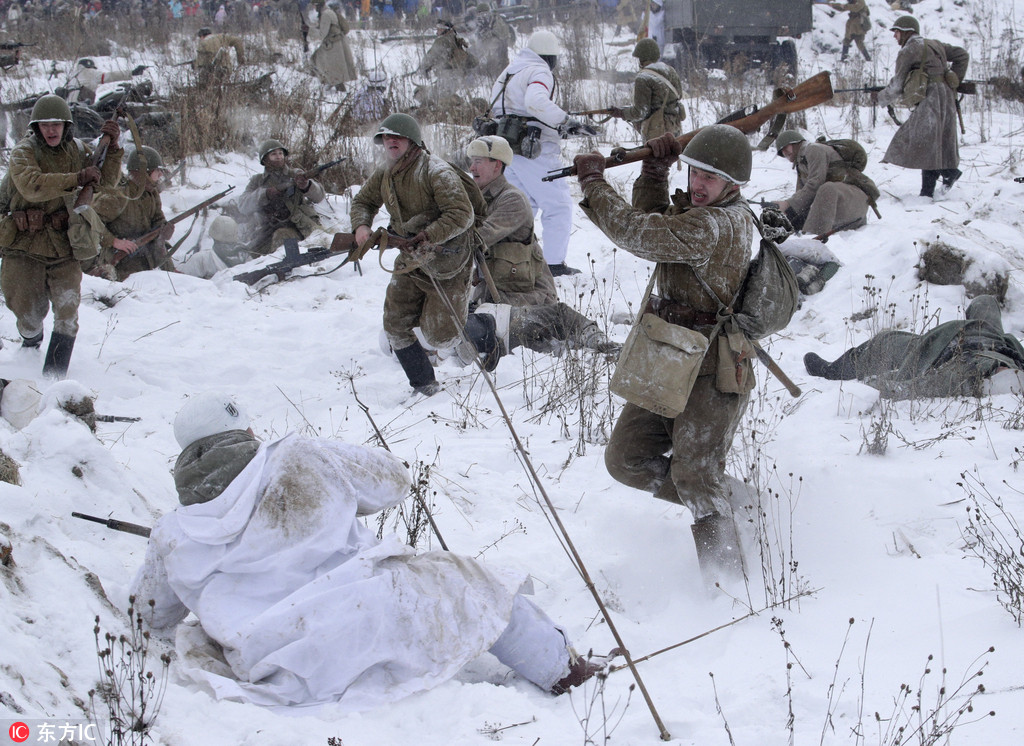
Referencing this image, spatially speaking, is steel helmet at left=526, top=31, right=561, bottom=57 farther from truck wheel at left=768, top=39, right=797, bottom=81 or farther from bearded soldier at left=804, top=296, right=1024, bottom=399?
truck wheel at left=768, top=39, right=797, bottom=81

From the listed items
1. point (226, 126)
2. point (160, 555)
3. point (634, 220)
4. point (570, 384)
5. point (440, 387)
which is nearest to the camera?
point (160, 555)

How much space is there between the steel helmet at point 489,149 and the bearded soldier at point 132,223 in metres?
3.26

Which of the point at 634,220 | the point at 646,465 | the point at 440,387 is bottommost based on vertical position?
the point at 440,387

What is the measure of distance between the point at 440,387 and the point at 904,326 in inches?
122

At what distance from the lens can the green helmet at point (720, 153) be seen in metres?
2.85

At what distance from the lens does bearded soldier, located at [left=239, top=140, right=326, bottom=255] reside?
8570 mm

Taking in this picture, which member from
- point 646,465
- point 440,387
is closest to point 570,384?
point 440,387

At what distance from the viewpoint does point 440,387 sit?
17.9 feet

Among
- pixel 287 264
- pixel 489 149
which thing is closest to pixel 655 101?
pixel 489 149

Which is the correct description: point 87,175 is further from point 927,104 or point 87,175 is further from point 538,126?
point 927,104

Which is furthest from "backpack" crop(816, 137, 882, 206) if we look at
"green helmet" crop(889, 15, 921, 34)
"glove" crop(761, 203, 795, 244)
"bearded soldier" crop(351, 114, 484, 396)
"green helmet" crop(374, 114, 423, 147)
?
"glove" crop(761, 203, 795, 244)

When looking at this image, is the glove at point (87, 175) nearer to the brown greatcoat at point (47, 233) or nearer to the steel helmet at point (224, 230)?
the brown greatcoat at point (47, 233)

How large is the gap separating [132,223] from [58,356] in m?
2.73

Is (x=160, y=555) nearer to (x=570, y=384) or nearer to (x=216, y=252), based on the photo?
(x=570, y=384)
